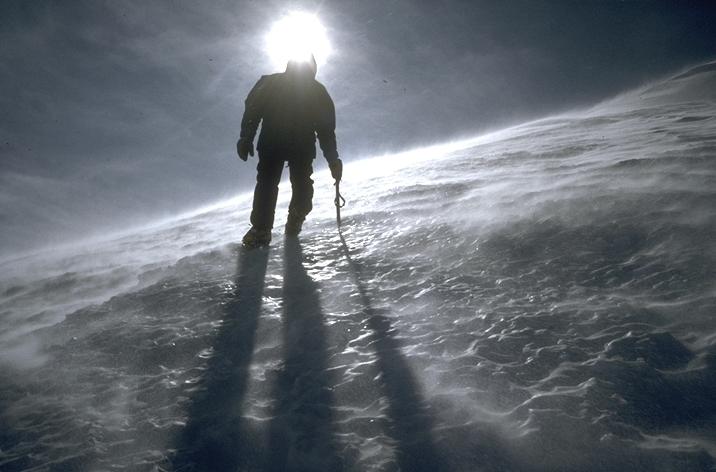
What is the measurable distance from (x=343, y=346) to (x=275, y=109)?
4.24 metres

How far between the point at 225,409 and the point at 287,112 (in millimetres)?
4630

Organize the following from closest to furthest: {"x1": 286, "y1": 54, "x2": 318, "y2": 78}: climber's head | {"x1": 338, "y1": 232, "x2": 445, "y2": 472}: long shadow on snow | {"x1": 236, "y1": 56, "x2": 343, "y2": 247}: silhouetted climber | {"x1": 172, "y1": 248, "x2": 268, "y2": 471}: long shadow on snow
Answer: {"x1": 338, "y1": 232, "x2": 445, "y2": 472}: long shadow on snow → {"x1": 172, "y1": 248, "x2": 268, "y2": 471}: long shadow on snow → {"x1": 236, "y1": 56, "x2": 343, "y2": 247}: silhouetted climber → {"x1": 286, "y1": 54, "x2": 318, "y2": 78}: climber's head

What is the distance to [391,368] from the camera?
2453mm

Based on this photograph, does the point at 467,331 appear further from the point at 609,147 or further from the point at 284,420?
the point at 609,147

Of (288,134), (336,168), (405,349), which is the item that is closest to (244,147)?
(288,134)

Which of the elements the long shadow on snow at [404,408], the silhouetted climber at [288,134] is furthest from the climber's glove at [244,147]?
the long shadow on snow at [404,408]

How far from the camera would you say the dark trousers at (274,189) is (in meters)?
5.76

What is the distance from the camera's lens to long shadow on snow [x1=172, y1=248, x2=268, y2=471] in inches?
75.2

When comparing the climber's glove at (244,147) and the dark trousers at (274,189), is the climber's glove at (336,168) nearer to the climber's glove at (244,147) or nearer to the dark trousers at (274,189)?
the dark trousers at (274,189)

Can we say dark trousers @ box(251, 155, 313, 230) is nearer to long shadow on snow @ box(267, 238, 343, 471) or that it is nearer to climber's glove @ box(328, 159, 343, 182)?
climber's glove @ box(328, 159, 343, 182)

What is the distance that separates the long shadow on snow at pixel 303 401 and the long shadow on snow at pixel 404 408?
0.29 meters

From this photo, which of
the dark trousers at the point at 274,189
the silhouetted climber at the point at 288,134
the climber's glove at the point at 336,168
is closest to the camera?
the dark trousers at the point at 274,189

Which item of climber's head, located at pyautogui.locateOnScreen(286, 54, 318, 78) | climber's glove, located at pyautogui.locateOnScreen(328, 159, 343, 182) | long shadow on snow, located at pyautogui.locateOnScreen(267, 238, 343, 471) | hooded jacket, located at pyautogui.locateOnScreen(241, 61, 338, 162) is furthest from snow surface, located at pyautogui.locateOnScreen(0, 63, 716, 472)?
climber's head, located at pyautogui.locateOnScreen(286, 54, 318, 78)

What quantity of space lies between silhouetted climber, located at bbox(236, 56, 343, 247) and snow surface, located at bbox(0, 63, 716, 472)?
2.71ft
